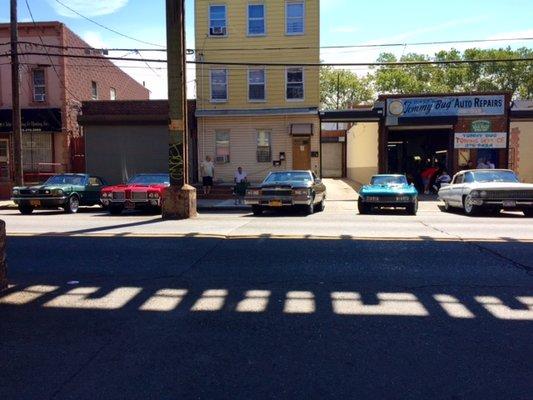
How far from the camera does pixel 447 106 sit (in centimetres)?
2556

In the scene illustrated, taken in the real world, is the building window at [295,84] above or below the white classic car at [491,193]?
above

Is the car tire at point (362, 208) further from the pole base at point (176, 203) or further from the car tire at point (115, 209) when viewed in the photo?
the car tire at point (115, 209)

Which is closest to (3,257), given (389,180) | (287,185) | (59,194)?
(287,185)

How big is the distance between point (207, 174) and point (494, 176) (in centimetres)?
1350

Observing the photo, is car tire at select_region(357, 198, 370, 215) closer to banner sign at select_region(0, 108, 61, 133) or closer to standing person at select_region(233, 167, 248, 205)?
standing person at select_region(233, 167, 248, 205)

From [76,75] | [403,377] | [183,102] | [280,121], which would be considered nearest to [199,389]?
[403,377]

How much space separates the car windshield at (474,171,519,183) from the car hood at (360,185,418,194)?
2070mm

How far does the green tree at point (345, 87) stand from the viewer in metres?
65.2

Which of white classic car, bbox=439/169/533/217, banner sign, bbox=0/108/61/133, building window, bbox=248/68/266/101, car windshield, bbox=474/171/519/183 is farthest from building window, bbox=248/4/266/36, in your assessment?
car windshield, bbox=474/171/519/183

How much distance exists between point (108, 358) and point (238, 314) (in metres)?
1.52

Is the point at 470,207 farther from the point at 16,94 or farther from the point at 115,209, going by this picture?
the point at 16,94

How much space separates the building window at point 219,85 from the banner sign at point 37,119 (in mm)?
7857

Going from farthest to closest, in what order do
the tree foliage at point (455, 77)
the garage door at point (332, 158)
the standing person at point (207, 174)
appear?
the tree foliage at point (455, 77) → the garage door at point (332, 158) → the standing person at point (207, 174)

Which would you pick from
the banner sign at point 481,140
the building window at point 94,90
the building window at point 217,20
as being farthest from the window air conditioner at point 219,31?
the banner sign at point 481,140
